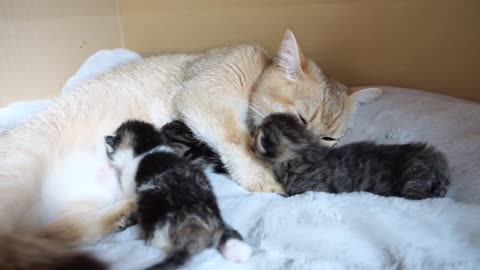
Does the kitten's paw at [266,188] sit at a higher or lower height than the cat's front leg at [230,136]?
lower

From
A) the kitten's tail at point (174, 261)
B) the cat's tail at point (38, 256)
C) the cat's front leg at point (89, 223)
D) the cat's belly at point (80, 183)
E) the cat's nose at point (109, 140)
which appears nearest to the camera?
the cat's tail at point (38, 256)

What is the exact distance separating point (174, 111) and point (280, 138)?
24.0 inches

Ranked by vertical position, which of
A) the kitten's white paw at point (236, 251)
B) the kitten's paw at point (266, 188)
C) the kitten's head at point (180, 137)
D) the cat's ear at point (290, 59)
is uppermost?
the cat's ear at point (290, 59)

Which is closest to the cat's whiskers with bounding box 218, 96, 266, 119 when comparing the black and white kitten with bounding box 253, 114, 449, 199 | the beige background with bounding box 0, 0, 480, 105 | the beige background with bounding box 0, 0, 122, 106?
the black and white kitten with bounding box 253, 114, 449, 199

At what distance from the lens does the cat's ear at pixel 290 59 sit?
1.69 metres

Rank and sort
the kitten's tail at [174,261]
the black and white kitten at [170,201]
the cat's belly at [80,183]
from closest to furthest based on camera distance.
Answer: the kitten's tail at [174,261]
the black and white kitten at [170,201]
the cat's belly at [80,183]

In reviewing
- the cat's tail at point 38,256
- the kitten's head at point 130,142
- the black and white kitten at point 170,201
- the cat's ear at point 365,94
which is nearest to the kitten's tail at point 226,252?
the black and white kitten at point 170,201

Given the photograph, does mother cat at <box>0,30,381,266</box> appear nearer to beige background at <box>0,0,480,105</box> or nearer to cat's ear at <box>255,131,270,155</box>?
cat's ear at <box>255,131,270,155</box>

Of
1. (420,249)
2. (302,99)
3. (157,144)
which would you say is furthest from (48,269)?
(302,99)

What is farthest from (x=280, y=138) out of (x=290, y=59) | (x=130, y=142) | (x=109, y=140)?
(x=109, y=140)

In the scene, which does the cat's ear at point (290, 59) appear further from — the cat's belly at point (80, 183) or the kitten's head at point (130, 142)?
the cat's belly at point (80, 183)

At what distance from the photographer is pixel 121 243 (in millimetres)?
1250

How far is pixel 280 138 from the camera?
1.52 m

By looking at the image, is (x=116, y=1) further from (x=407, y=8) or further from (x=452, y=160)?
(x=452, y=160)
